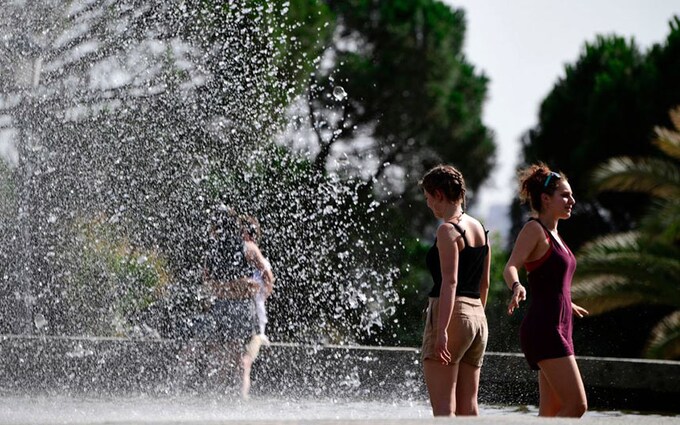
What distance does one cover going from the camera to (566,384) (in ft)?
15.0

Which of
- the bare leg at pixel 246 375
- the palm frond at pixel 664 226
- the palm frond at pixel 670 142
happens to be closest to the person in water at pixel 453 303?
the bare leg at pixel 246 375

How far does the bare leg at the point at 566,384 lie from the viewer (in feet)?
15.0

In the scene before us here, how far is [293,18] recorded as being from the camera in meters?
21.8

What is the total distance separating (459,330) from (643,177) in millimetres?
13055

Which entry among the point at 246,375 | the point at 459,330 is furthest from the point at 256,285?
the point at 459,330

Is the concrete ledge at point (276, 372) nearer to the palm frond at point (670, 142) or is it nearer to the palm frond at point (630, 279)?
the palm frond at point (630, 279)

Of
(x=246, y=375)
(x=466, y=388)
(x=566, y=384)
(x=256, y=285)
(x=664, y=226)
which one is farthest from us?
(x=664, y=226)

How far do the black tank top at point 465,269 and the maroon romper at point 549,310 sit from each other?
21cm

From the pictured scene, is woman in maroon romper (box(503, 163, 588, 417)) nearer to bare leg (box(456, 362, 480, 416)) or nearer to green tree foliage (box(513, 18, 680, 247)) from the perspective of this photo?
bare leg (box(456, 362, 480, 416))

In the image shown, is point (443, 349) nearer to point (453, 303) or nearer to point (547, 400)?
point (453, 303)

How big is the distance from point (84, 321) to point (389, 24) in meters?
26.1

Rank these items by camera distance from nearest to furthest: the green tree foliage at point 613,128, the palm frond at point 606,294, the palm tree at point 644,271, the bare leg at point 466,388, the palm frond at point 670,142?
1. the bare leg at point 466,388
2. the palm tree at point 644,271
3. the palm frond at point 606,294
4. the palm frond at point 670,142
5. the green tree foliage at point 613,128

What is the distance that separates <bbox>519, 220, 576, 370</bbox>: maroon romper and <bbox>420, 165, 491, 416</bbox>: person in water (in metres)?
0.22

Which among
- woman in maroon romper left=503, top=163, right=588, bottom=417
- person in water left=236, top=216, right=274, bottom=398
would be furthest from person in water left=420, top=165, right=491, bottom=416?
person in water left=236, top=216, right=274, bottom=398
